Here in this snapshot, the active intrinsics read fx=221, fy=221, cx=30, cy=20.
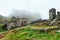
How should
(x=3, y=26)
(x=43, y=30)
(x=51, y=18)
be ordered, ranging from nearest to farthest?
1. (x=43, y=30)
2. (x=51, y=18)
3. (x=3, y=26)

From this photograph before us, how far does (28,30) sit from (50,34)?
2.64 meters

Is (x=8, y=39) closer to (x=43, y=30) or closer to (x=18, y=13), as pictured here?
(x=43, y=30)

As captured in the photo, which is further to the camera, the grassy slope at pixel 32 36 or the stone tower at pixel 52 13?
the stone tower at pixel 52 13

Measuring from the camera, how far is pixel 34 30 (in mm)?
21703

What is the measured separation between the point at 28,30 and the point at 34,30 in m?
0.60

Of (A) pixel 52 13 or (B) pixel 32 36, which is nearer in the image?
(B) pixel 32 36

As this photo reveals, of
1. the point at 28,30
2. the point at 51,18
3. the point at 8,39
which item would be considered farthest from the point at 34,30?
the point at 51,18

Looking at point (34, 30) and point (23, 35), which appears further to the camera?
point (34, 30)

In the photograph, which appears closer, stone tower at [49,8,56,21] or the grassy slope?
the grassy slope

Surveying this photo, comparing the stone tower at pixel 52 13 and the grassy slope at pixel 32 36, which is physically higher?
the stone tower at pixel 52 13

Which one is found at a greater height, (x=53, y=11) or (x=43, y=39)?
(x=53, y=11)

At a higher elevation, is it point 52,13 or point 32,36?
point 52,13

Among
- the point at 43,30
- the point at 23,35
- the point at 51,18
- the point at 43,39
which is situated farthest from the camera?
the point at 51,18

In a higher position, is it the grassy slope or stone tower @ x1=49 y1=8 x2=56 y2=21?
stone tower @ x1=49 y1=8 x2=56 y2=21
